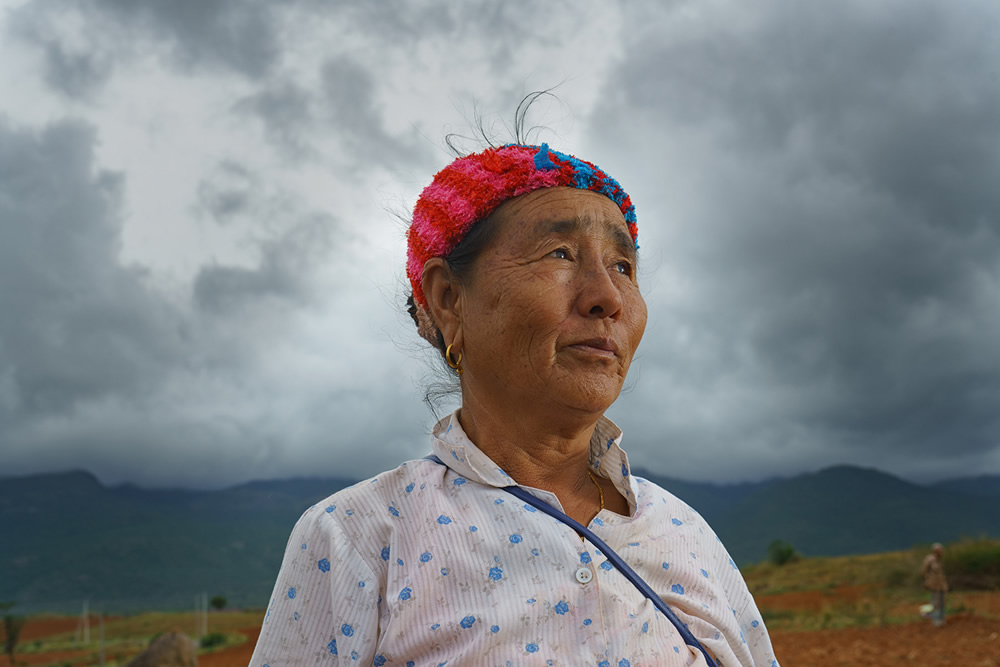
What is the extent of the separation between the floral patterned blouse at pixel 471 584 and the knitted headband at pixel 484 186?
0.56 m

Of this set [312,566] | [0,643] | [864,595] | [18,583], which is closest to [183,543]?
[18,583]

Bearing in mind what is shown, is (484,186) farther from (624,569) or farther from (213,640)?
(213,640)

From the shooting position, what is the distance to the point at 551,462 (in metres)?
2.00

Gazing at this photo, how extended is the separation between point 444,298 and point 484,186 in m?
0.33

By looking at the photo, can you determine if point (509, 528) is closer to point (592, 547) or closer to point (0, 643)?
point (592, 547)

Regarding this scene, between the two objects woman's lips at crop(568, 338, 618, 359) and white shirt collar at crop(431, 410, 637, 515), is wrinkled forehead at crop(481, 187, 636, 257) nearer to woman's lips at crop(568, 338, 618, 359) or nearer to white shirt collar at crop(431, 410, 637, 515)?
woman's lips at crop(568, 338, 618, 359)

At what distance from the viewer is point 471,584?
1615 mm

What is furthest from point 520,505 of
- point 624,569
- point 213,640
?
point 213,640

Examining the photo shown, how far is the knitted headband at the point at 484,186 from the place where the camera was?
6.65 feet

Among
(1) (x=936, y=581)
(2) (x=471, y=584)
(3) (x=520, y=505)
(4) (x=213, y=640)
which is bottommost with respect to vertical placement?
(1) (x=936, y=581)

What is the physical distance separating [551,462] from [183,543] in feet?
655

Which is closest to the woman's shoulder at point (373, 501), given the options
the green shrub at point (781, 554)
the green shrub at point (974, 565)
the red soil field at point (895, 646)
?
the red soil field at point (895, 646)

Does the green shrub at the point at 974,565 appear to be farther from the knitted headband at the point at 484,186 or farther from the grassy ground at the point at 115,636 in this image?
the knitted headband at the point at 484,186

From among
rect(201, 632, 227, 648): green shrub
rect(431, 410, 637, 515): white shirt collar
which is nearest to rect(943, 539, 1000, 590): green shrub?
rect(201, 632, 227, 648): green shrub
